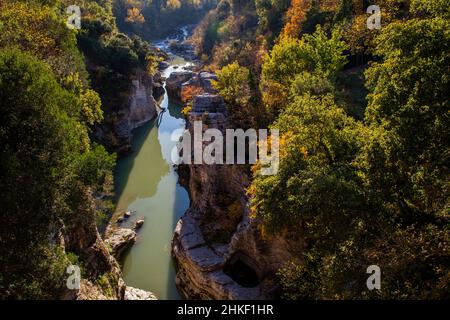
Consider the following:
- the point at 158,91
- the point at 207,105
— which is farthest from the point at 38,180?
the point at 158,91

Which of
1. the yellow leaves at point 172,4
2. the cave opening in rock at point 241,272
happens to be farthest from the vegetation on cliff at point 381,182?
the yellow leaves at point 172,4

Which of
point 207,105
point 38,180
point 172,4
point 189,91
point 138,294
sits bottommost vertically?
point 138,294

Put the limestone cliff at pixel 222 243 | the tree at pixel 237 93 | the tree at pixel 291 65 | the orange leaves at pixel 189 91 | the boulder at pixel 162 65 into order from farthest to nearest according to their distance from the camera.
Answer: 1. the boulder at pixel 162 65
2. the orange leaves at pixel 189 91
3. the tree at pixel 291 65
4. the tree at pixel 237 93
5. the limestone cliff at pixel 222 243

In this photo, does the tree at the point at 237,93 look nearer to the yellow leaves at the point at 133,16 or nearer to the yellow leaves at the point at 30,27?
the yellow leaves at the point at 30,27

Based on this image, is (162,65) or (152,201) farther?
(162,65)

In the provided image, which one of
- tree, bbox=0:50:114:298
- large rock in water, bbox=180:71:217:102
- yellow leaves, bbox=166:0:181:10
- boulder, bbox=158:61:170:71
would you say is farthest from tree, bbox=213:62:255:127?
yellow leaves, bbox=166:0:181:10

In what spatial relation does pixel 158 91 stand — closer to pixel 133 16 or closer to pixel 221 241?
pixel 133 16
